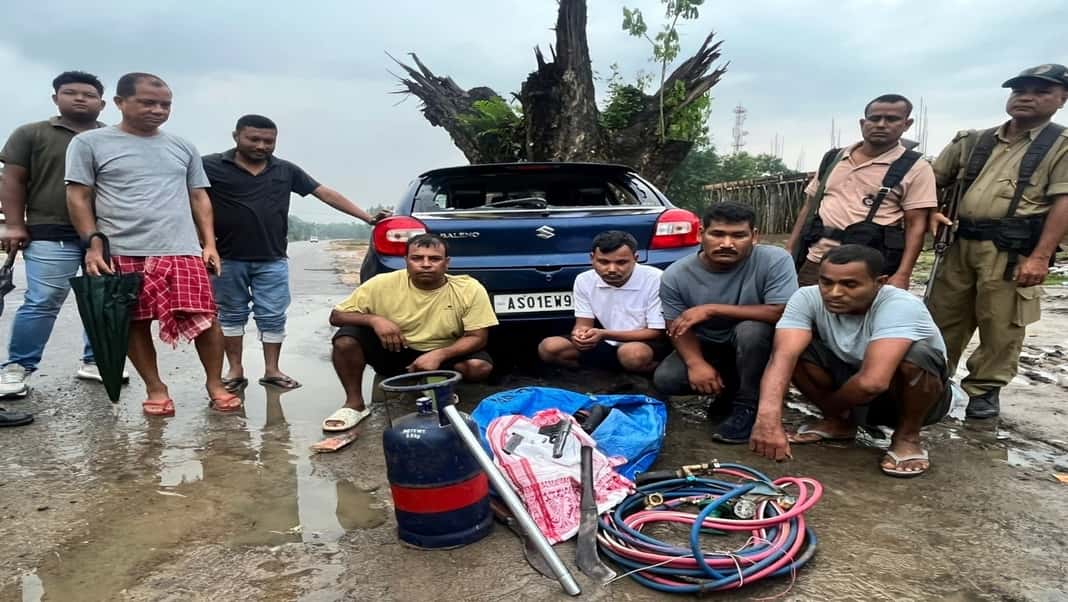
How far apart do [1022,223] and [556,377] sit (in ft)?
8.95

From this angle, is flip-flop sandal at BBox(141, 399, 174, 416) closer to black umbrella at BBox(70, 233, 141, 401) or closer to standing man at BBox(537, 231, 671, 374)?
black umbrella at BBox(70, 233, 141, 401)

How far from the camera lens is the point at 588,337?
3.57 m

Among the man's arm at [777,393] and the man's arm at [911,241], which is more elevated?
the man's arm at [911,241]

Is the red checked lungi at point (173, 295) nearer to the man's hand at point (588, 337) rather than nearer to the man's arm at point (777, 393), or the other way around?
the man's hand at point (588, 337)

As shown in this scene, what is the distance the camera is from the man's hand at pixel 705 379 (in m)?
3.25

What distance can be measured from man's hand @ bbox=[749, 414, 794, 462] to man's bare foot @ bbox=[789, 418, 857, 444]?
470 millimetres

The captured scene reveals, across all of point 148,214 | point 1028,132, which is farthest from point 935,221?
point 148,214

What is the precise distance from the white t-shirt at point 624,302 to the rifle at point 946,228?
5.23ft

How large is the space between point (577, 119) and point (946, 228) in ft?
23.3

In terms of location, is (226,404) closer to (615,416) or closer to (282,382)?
(282,382)

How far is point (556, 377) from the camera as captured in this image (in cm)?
448

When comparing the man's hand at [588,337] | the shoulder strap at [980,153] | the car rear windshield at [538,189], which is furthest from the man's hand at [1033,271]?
the man's hand at [588,337]

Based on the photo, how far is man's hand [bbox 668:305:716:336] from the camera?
328 cm

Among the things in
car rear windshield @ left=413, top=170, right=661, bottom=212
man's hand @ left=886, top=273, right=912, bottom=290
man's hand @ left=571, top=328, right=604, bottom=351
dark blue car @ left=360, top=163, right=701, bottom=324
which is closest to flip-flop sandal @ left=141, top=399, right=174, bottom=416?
dark blue car @ left=360, top=163, right=701, bottom=324
